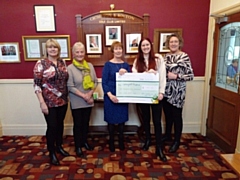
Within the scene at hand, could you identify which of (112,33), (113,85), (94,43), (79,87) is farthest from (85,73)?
(112,33)

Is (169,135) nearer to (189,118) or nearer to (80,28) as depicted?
(189,118)

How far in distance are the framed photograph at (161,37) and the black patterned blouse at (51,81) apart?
1461mm

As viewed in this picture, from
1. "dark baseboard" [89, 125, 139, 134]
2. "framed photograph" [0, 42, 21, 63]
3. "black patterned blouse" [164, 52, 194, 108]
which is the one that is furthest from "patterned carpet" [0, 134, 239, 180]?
"framed photograph" [0, 42, 21, 63]

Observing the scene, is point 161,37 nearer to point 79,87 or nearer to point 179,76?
point 179,76

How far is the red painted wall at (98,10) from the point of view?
9.39 feet

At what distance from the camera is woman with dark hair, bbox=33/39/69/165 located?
2096 mm

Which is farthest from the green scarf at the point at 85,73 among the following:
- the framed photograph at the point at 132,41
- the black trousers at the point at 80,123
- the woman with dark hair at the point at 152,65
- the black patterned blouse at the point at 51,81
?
the framed photograph at the point at 132,41

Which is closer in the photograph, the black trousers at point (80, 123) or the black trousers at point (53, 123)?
the black trousers at point (53, 123)

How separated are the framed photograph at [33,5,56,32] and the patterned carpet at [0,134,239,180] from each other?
1.70m

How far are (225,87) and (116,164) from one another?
5.70 ft

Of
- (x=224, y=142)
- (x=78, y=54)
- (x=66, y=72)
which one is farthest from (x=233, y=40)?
(x=66, y=72)

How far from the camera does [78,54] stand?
2277 mm

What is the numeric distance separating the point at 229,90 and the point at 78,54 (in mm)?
1940

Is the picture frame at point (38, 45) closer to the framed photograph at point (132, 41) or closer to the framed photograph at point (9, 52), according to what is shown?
the framed photograph at point (9, 52)
